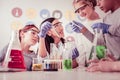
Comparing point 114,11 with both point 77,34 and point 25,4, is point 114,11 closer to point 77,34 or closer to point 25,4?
point 77,34

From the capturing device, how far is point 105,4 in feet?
6.98

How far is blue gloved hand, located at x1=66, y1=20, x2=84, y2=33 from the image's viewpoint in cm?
207

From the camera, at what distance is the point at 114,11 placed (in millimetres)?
2094

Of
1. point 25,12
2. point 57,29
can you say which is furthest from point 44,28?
point 25,12

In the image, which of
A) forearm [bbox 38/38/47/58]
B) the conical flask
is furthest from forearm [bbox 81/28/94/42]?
the conical flask

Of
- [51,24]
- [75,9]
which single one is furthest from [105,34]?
[51,24]

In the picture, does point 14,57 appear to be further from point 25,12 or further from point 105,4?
point 105,4

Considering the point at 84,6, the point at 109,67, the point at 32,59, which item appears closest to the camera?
the point at 109,67

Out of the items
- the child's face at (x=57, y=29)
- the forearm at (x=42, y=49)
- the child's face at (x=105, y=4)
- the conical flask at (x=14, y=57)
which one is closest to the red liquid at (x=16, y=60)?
the conical flask at (x=14, y=57)

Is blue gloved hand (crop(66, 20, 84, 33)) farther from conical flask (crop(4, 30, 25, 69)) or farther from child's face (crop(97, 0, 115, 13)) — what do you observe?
conical flask (crop(4, 30, 25, 69))

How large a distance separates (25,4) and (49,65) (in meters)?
0.96

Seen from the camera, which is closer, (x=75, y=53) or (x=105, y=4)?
(x=75, y=53)

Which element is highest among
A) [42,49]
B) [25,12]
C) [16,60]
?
[25,12]

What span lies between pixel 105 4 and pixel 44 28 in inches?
25.8
